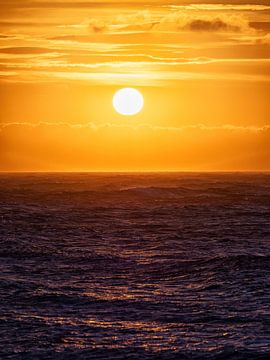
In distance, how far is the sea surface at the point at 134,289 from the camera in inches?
1046

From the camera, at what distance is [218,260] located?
152 feet

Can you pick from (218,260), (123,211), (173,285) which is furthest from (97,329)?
(123,211)

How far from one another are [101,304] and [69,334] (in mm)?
5225

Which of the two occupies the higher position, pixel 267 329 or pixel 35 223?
pixel 35 223

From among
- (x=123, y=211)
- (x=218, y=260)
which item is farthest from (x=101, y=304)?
(x=123, y=211)

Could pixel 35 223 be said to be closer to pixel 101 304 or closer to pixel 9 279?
pixel 9 279

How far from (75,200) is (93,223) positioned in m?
36.9

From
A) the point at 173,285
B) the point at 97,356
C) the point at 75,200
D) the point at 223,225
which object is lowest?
the point at 97,356

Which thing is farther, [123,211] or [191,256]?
[123,211]

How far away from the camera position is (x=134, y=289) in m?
36.7

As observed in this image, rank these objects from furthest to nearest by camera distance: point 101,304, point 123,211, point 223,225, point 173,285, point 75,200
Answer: point 75,200, point 123,211, point 223,225, point 173,285, point 101,304

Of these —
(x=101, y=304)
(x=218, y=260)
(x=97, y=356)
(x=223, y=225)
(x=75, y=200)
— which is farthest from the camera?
(x=75, y=200)

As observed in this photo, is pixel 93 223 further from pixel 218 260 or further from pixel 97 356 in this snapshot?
pixel 97 356

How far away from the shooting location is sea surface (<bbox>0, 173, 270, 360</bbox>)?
87.1 feet
